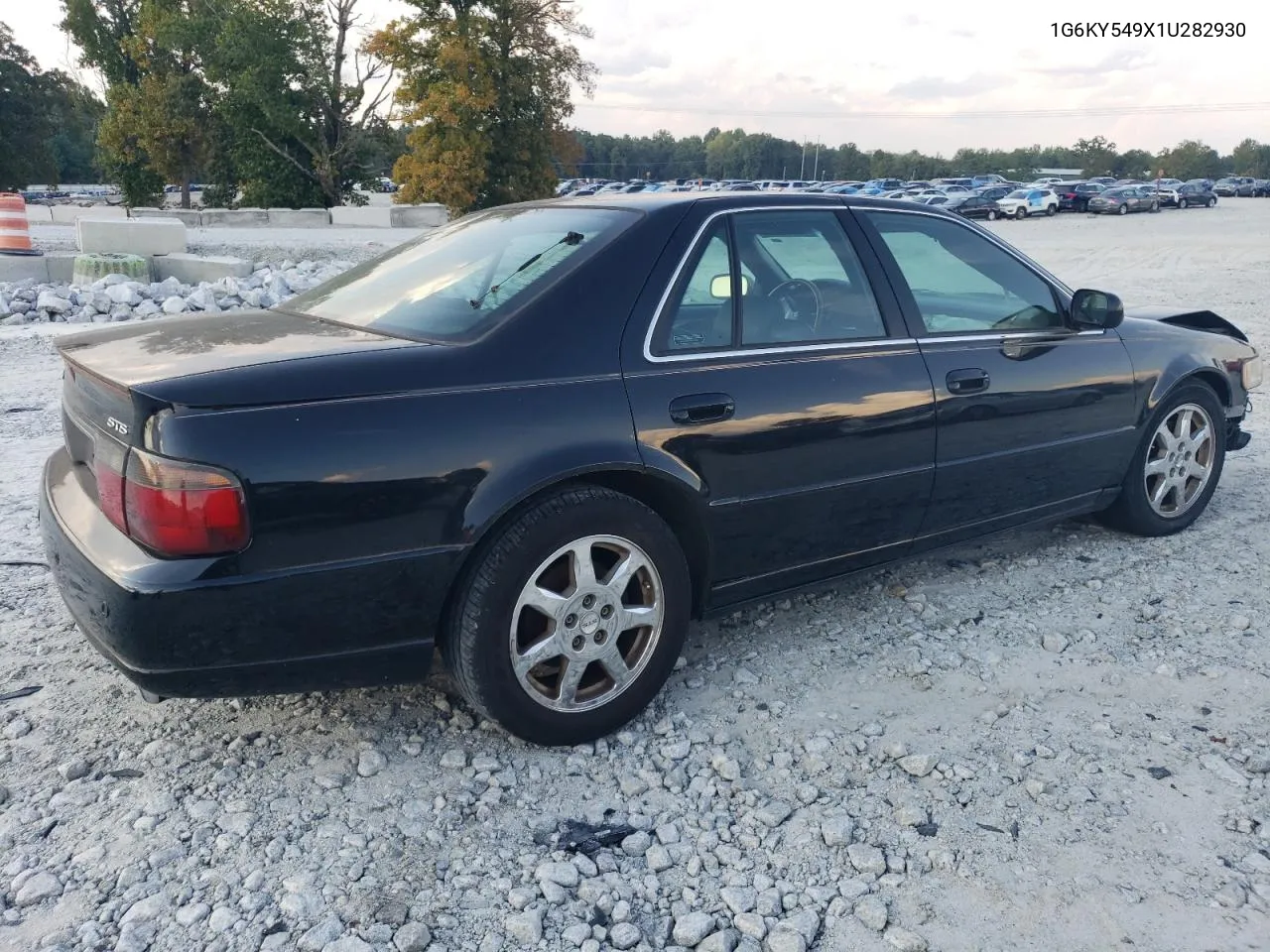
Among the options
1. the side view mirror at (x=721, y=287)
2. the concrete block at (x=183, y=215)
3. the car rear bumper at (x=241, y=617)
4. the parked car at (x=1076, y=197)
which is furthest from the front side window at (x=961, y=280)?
the parked car at (x=1076, y=197)

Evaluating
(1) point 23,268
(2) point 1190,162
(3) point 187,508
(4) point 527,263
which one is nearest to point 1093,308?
(4) point 527,263

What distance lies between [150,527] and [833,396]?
2.14 meters

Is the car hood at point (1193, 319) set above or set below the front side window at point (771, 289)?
below

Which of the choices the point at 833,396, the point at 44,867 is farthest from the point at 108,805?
the point at 833,396

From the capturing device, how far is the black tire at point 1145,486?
470cm

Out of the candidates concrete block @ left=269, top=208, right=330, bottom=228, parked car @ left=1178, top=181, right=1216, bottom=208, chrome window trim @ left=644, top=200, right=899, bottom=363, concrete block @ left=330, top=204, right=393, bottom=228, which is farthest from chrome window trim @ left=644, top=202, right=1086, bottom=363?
parked car @ left=1178, top=181, right=1216, bottom=208

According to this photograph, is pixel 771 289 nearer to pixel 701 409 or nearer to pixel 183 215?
pixel 701 409

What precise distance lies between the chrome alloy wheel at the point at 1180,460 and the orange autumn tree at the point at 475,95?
29.6m

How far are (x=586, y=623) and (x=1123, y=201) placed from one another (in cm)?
5532

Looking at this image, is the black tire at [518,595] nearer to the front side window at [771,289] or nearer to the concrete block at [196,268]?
the front side window at [771,289]

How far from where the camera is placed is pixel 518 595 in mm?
2840

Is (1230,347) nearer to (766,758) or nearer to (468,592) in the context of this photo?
(766,758)

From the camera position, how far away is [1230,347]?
5059mm

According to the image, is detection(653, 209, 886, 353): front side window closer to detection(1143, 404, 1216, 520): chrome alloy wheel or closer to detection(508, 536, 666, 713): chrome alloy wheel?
detection(508, 536, 666, 713): chrome alloy wheel
